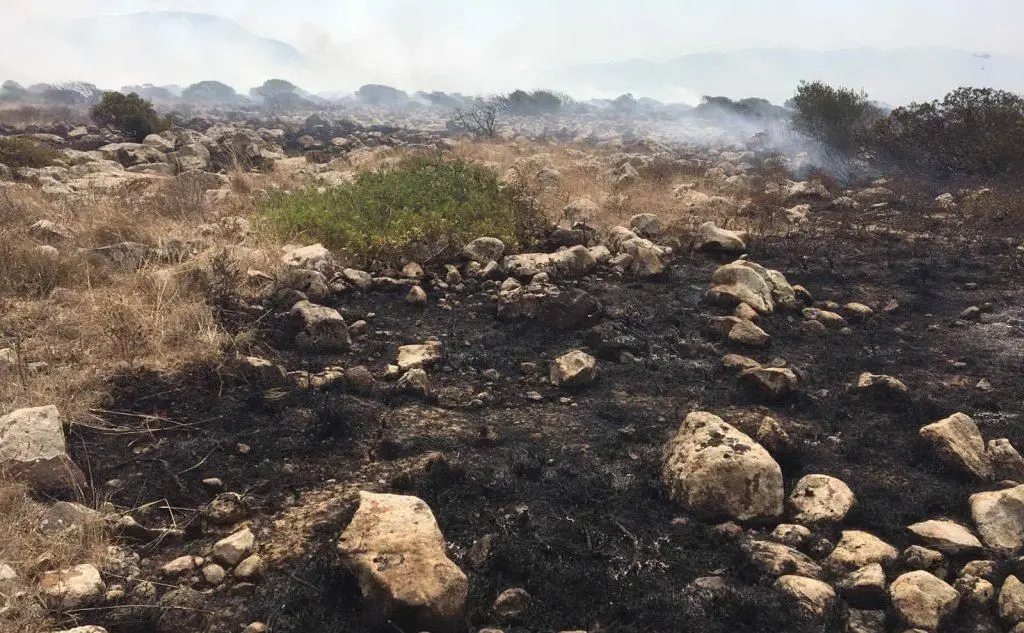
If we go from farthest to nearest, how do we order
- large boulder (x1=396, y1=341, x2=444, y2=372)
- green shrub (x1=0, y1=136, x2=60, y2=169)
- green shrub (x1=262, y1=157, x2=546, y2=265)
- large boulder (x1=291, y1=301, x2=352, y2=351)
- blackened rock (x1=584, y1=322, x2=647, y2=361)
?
green shrub (x1=0, y1=136, x2=60, y2=169), green shrub (x1=262, y1=157, x2=546, y2=265), blackened rock (x1=584, y1=322, x2=647, y2=361), large boulder (x1=291, y1=301, x2=352, y2=351), large boulder (x1=396, y1=341, x2=444, y2=372)

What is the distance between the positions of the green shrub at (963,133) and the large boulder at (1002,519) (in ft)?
35.3

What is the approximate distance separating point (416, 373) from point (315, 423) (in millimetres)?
713

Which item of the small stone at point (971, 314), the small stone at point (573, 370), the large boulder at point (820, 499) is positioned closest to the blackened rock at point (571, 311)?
the small stone at point (573, 370)

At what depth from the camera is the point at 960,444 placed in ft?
9.53

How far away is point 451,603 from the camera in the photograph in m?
1.98

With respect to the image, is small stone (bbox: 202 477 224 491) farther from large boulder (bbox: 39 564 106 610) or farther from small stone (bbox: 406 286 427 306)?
small stone (bbox: 406 286 427 306)

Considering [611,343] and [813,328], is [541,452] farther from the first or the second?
[813,328]

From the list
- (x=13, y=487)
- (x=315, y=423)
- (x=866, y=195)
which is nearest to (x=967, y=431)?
(x=315, y=423)

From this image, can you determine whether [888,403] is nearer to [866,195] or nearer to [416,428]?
[416,428]

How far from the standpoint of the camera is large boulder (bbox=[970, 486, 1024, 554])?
7.64 ft

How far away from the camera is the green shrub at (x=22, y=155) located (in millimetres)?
8492

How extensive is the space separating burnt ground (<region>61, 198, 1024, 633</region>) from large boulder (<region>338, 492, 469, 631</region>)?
0.33ft

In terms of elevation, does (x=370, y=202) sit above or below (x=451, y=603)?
above

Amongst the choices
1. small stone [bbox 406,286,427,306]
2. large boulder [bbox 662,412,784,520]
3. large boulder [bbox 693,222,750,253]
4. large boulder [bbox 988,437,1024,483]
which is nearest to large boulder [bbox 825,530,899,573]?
large boulder [bbox 662,412,784,520]
